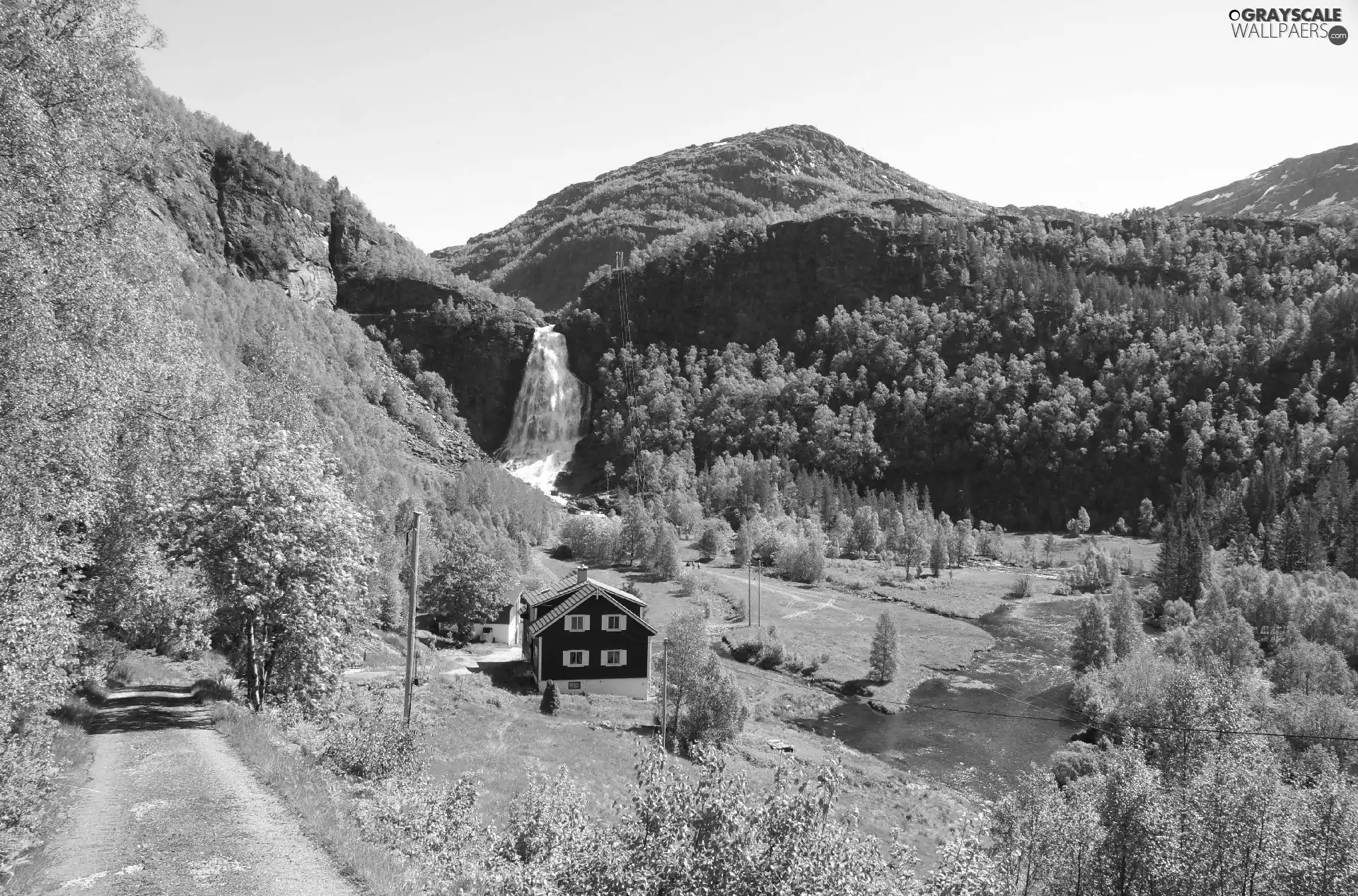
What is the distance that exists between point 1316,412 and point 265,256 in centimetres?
20939

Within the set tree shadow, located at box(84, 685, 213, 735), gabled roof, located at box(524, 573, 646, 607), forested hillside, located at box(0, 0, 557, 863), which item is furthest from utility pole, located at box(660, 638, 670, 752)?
tree shadow, located at box(84, 685, 213, 735)

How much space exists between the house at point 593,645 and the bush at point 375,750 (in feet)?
125

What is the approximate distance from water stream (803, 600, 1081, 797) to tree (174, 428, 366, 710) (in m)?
40.0

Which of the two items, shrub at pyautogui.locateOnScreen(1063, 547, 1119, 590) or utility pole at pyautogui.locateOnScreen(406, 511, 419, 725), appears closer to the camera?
utility pole at pyautogui.locateOnScreen(406, 511, 419, 725)

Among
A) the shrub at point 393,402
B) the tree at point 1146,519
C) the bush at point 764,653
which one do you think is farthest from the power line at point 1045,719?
the tree at point 1146,519

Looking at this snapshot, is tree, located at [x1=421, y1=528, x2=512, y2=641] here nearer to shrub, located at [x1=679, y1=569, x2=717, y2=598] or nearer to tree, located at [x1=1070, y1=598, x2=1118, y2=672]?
shrub, located at [x1=679, y1=569, x2=717, y2=598]

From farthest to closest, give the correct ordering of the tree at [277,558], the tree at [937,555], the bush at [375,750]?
1. the tree at [937,555]
2. the tree at [277,558]
3. the bush at [375,750]

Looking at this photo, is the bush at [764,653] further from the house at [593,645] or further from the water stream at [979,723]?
the house at [593,645]

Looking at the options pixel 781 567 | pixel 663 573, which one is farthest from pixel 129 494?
pixel 781 567

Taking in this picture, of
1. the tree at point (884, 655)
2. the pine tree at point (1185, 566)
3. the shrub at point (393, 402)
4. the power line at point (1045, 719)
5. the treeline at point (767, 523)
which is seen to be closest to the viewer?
the power line at point (1045, 719)

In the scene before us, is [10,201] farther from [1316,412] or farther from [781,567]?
[1316,412]

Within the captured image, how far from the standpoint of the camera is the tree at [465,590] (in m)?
70.1

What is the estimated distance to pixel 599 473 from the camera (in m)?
189

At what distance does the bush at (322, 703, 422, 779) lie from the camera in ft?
71.8
